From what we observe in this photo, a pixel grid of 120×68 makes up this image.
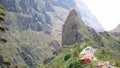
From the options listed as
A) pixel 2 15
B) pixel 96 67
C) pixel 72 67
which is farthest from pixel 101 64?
pixel 2 15

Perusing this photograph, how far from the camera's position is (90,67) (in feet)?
474

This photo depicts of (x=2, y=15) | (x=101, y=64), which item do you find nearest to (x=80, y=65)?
(x=101, y=64)

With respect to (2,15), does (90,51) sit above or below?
below

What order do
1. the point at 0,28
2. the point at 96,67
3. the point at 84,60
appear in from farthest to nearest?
the point at 84,60 → the point at 96,67 → the point at 0,28

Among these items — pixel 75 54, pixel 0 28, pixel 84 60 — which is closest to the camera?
pixel 0 28

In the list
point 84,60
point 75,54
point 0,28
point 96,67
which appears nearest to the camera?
point 0,28

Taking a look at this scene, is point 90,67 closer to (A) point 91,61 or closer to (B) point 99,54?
(A) point 91,61

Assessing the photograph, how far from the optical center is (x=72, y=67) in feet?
542

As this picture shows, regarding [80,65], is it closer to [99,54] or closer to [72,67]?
[72,67]

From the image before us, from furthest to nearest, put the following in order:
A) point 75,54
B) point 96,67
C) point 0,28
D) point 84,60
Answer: point 75,54
point 84,60
point 96,67
point 0,28

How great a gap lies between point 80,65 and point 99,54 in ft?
117

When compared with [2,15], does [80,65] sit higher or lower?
lower

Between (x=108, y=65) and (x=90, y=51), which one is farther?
(x=90, y=51)

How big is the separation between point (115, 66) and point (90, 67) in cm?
1575
